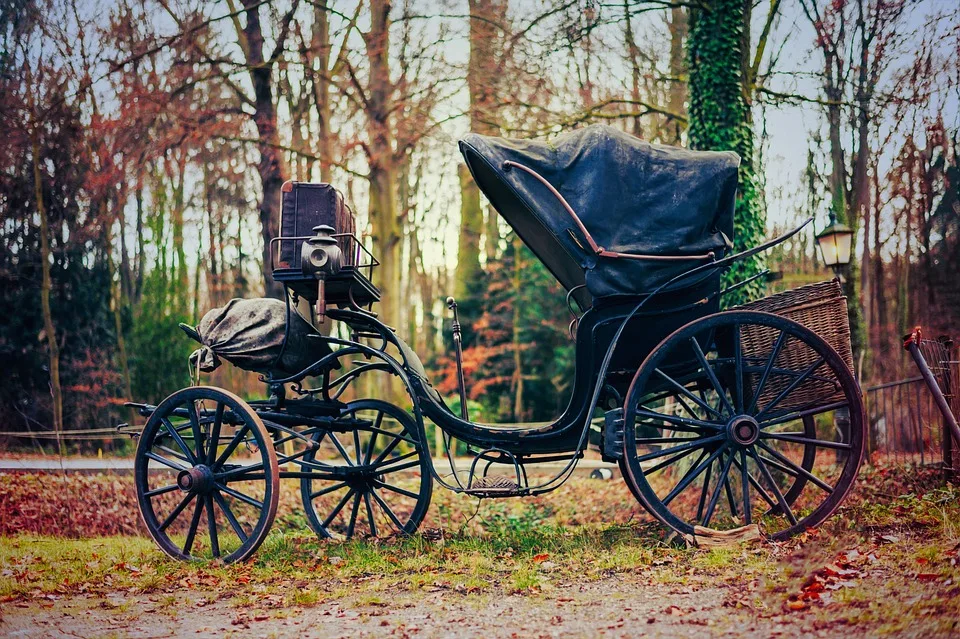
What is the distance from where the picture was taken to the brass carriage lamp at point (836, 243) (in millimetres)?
9805

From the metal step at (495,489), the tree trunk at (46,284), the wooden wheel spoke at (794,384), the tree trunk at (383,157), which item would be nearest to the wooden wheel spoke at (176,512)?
the metal step at (495,489)

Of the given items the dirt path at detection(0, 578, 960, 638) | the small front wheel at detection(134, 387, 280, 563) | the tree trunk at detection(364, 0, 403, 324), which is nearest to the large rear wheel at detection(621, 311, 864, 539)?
the dirt path at detection(0, 578, 960, 638)

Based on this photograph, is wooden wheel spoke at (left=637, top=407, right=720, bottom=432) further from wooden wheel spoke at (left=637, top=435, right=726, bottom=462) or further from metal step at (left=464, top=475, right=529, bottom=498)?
metal step at (left=464, top=475, right=529, bottom=498)

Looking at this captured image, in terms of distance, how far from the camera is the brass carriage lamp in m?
9.80

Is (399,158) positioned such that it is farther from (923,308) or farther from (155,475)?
(923,308)

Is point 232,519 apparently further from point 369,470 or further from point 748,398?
point 748,398

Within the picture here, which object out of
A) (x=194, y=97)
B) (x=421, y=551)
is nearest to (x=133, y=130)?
(x=194, y=97)

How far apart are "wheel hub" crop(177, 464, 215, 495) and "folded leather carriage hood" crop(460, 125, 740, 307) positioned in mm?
2735

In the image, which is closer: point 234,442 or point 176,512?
point 234,442

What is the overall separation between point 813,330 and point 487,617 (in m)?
2.73

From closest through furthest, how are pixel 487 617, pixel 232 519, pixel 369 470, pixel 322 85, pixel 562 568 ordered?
1. pixel 487 617
2. pixel 562 568
3. pixel 232 519
4. pixel 369 470
5. pixel 322 85

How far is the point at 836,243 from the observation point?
9828mm

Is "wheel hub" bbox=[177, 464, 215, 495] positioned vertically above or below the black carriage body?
below

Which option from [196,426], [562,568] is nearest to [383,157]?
[196,426]
